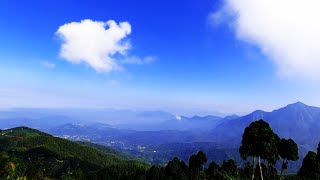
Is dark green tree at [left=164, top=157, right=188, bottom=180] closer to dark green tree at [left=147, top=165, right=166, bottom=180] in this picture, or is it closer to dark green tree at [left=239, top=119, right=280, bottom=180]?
dark green tree at [left=147, top=165, right=166, bottom=180]

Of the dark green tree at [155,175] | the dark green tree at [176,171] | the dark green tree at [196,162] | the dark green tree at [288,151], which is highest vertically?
the dark green tree at [288,151]

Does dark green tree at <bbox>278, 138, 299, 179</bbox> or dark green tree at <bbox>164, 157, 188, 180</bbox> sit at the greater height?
dark green tree at <bbox>278, 138, 299, 179</bbox>

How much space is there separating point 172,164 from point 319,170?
77.6m

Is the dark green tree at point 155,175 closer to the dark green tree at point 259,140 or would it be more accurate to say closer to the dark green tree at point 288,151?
the dark green tree at point 288,151

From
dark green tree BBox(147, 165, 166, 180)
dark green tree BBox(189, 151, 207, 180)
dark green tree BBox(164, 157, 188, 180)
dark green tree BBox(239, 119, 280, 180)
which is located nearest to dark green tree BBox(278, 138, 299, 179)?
dark green tree BBox(239, 119, 280, 180)

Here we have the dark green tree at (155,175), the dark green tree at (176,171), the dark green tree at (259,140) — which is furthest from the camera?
the dark green tree at (155,175)

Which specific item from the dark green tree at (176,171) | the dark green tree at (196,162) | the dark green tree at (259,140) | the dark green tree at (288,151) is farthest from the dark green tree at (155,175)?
the dark green tree at (259,140)

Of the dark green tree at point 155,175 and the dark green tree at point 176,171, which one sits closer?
the dark green tree at point 176,171

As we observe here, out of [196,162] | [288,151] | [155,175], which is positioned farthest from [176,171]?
[288,151]

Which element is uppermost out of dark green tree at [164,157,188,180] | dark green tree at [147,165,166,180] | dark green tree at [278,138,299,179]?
dark green tree at [278,138,299,179]

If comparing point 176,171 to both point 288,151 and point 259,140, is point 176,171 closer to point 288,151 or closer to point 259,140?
point 288,151

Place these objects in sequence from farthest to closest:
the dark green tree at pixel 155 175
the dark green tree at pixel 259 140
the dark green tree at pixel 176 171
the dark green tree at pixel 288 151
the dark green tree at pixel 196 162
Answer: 1. the dark green tree at pixel 155 175
2. the dark green tree at pixel 176 171
3. the dark green tree at pixel 196 162
4. the dark green tree at pixel 288 151
5. the dark green tree at pixel 259 140

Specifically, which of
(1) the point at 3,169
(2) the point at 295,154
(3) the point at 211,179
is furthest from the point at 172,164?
(2) the point at 295,154

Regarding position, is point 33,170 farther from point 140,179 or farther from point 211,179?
point 211,179
